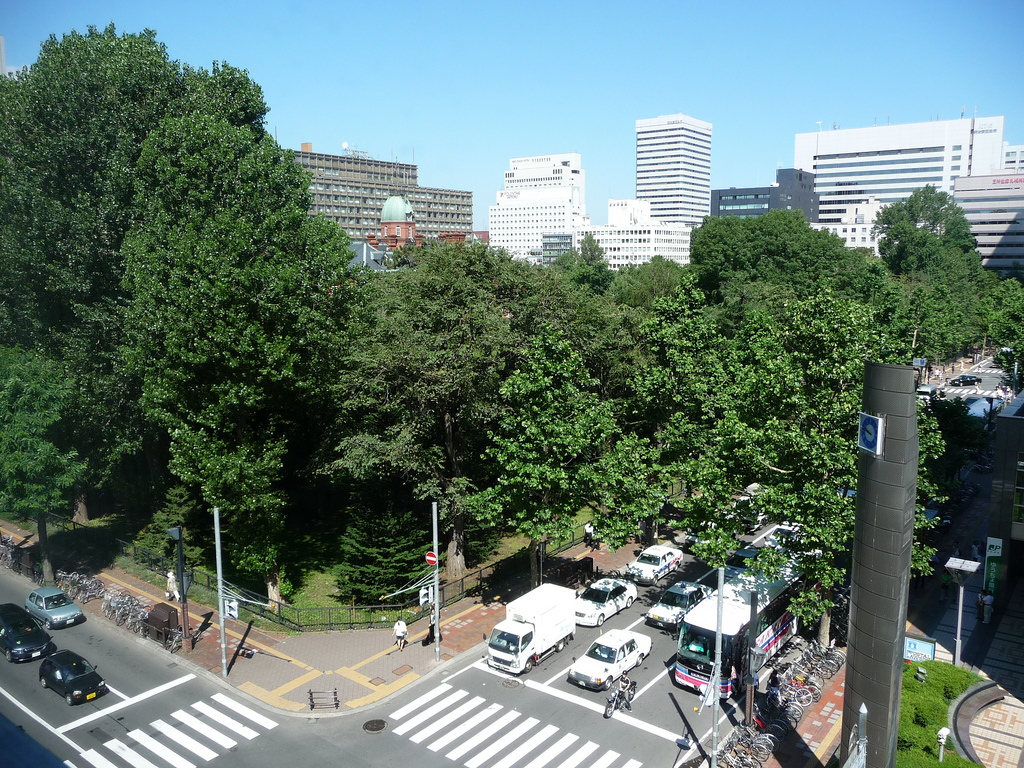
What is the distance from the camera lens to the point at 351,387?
3069 centimetres

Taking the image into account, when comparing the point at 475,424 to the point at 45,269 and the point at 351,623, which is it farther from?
the point at 45,269

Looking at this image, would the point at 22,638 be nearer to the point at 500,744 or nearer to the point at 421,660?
the point at 421,660

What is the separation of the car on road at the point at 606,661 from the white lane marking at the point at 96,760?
1410 centimetres

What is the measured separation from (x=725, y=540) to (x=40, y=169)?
3490 cm

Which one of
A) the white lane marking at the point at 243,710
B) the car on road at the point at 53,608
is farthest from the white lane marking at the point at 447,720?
the car on road at the point at 53,608

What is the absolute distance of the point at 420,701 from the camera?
2386 centimetres

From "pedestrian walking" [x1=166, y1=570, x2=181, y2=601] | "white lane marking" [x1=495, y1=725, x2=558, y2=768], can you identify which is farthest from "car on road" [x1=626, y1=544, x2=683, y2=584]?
"pedestrian walking" [x1=166, y1=570, x2=181, y2=601]

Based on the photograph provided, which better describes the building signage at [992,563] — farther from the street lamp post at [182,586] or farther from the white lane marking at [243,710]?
the street lamp post at [182,586]

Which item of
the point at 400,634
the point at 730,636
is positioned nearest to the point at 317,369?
the point at 400,634

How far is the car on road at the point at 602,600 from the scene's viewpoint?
29.2m

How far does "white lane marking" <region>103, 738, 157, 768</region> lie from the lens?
20422 mm

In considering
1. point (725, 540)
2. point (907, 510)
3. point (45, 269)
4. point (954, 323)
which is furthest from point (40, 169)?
point (954, 323)

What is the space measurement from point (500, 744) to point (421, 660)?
236 inches

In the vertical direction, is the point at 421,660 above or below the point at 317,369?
below
